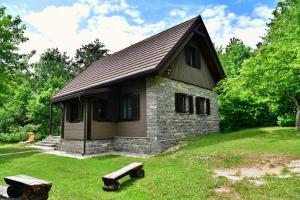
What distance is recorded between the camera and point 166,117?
12.9 meters

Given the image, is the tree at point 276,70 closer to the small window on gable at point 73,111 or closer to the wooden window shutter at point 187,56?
the wooden window shutter at point 187,56

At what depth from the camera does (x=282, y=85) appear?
43.2 ft

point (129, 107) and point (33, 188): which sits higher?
point (129, 107)

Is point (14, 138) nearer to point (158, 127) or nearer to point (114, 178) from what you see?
point (158, 127)

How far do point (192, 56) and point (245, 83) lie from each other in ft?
12.6

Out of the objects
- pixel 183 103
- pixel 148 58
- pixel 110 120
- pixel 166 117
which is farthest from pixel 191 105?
pixel 110 120

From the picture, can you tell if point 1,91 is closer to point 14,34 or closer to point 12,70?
point 12,70

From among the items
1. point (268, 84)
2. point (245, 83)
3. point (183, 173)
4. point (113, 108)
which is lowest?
point (183, 173)

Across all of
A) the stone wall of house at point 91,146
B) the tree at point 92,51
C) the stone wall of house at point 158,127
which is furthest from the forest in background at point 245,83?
the tree at point 92,51

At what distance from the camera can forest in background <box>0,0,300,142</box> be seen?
12781 millimetres

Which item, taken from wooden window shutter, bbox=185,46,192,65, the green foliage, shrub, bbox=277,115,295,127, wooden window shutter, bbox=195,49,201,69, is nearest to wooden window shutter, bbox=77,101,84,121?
wooden window shutter, bbox=185,46,192,65

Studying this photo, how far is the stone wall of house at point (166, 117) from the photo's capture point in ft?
40.4

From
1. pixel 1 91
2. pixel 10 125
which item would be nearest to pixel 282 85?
pixel 1 91

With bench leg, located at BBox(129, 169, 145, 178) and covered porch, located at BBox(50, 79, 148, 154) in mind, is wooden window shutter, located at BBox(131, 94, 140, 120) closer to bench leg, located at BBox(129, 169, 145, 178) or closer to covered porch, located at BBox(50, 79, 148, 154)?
covered porch, located at BBox(50, 79, 148, 154)
